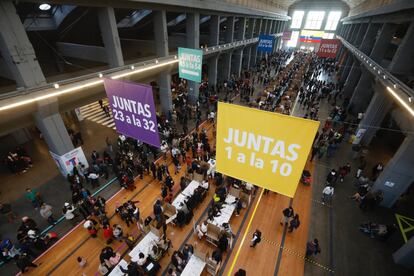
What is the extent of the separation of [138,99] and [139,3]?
8.94 m

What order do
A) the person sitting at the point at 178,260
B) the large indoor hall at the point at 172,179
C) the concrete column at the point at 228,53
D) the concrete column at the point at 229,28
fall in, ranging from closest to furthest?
1. the large indoor hall at the point at 172,179
2. the person sitting at the point at 178,260
3. the concrete column at the point at 229,28
4. the concrete column at the point at 228,53

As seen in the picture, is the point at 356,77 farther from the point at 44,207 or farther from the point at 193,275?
the point at 44,207

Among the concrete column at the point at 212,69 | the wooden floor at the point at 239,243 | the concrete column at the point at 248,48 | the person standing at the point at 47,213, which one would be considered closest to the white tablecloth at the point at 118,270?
the wooden floor at the point at 239,243

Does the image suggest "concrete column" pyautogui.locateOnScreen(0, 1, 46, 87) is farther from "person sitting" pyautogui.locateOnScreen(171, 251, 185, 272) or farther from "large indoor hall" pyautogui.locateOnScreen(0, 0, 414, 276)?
"person sitting" pyautogui.locateOnScreen(171, 251, 185, 272)

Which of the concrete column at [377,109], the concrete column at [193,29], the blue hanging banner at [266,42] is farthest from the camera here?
the blue hanging banner at [266,42]

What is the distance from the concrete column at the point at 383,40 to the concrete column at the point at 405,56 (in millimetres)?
4970

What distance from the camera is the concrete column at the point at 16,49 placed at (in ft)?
22.9

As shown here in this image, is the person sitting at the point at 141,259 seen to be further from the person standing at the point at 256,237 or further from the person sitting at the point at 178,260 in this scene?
the person standing at the point at 256,237

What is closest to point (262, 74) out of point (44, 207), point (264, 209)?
point (264, 209)

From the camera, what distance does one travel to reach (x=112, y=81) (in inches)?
213

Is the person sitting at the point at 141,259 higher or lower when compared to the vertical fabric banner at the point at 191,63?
lower

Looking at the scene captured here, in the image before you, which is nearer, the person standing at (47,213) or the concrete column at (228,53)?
the person standing at (47,213)

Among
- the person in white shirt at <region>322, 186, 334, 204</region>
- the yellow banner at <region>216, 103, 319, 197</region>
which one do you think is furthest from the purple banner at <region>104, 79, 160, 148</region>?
the person in white shirt at <region>322, 186, 334, 204</region>

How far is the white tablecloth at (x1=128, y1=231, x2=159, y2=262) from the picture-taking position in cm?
761
